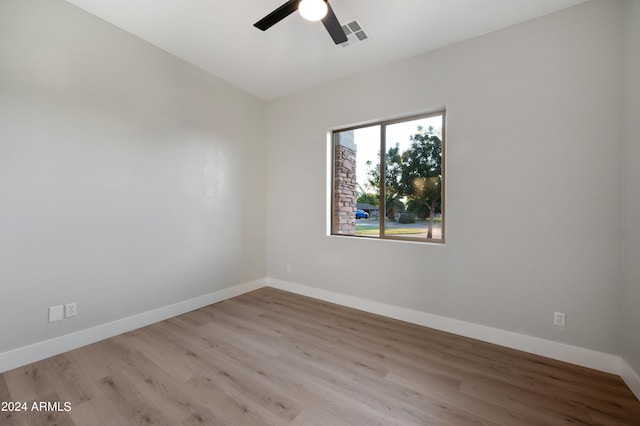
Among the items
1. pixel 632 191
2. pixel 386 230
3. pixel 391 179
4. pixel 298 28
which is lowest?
pixel 386 230

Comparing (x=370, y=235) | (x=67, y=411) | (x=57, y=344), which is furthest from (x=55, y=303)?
(x=370, y=235)

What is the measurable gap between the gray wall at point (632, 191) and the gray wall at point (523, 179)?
0.24 feet

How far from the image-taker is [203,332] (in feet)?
8.52

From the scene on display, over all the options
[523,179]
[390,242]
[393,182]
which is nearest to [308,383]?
[390,242]

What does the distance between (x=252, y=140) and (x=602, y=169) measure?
384cm

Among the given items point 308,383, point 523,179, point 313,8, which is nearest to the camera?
point 313,8

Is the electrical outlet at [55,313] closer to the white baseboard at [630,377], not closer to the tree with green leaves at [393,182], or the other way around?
the tree with green leaves at [393,182]

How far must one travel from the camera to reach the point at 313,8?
176cm

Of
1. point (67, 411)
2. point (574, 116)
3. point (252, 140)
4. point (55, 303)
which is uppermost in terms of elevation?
point (252, 140)

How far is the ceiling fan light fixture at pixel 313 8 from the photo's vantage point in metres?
1.73

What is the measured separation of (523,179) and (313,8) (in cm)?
222

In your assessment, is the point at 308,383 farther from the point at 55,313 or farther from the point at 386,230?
the point at 55,313

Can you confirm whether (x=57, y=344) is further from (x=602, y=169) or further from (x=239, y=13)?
(x=602, y=169)

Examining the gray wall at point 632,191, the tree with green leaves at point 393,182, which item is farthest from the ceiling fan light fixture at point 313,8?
the gray wall at point 632,191
